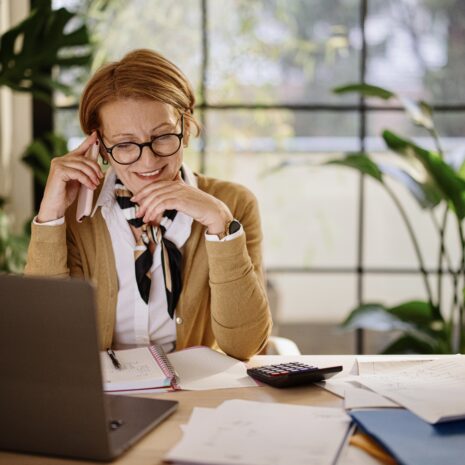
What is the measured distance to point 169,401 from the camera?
1521 millimetres

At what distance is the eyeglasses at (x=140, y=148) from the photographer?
2.00 metres

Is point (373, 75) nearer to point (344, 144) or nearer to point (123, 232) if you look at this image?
point (344, 144)

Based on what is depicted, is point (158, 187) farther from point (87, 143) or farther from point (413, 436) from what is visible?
point (413, 436)

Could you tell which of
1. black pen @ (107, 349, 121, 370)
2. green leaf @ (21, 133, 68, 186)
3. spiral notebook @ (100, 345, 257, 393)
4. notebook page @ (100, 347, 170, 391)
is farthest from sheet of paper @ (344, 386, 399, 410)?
green leaf @ (21, 133, 68, 186)

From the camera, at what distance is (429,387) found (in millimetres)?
1583

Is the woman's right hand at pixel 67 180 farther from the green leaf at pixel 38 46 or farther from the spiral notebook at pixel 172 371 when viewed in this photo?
the green leaf at pixel 38 46

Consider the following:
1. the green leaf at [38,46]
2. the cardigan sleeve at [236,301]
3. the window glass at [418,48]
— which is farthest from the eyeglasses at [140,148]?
the window glass at [418,48]

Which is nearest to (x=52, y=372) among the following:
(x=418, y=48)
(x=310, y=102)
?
(x=310, y=102)

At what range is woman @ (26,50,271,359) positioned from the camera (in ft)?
6.48

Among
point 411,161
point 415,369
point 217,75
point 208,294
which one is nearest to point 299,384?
point 415,369

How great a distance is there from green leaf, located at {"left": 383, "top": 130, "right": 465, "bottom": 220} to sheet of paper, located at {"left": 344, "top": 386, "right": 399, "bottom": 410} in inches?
53.5

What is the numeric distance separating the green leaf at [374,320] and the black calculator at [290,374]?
53.6 inches

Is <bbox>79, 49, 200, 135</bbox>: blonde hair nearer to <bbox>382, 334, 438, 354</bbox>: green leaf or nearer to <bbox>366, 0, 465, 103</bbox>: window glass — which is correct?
<bbox>382, 334, 438, 354</bbox>: green leaf

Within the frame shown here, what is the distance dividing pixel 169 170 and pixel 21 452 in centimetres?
88
